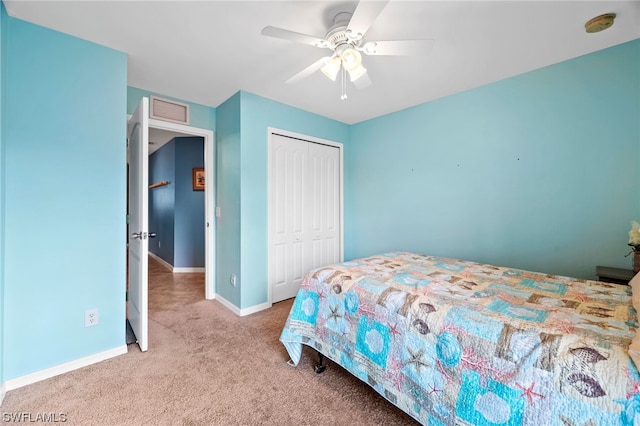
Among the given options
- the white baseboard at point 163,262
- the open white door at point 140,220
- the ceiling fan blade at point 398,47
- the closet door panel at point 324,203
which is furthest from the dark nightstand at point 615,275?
the white baseboard at point 163,262

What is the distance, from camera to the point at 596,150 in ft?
6.95

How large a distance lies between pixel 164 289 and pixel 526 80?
16.1 ft

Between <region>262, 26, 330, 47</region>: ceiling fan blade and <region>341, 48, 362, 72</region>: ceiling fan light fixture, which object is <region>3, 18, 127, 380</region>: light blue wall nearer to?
<region>262, 26, 330, 47</region>: ceiling fan blade

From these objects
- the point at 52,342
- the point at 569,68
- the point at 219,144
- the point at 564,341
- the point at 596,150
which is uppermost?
the point at 569,68

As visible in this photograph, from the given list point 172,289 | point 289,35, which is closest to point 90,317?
point 172,289

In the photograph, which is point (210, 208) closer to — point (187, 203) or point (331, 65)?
point (187, 203)

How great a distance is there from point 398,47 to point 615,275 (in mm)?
2104

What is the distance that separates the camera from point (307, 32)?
1.86 metres

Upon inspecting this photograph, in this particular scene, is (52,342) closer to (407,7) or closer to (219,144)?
(219,144)

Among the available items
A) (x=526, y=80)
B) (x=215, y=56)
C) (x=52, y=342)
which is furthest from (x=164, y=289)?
(x=526, y=80)

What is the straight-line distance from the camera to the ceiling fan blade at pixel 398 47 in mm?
1564

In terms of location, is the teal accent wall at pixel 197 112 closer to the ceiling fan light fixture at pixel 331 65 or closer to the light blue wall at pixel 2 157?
the light blue wall at pixel 2 157

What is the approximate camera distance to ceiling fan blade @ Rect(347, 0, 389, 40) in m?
1.21

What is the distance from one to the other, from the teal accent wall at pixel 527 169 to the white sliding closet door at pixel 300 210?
0.76m
